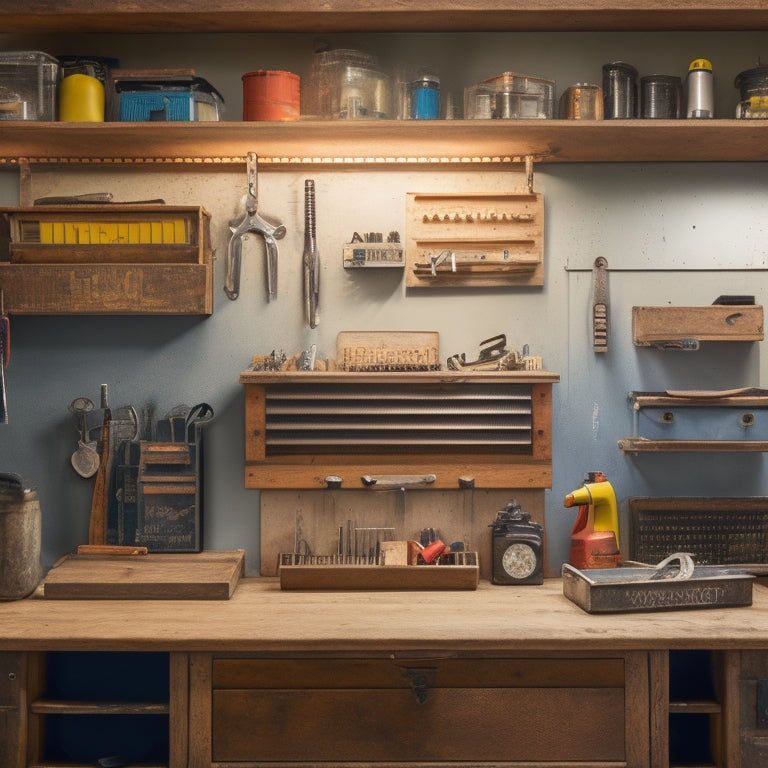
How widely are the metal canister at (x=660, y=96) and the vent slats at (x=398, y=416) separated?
0.99m

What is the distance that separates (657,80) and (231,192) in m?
1.48

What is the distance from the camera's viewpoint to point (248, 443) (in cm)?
306

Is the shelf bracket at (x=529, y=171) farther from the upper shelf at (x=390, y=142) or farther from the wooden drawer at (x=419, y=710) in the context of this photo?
the wooden drawer at (x=419, y=710)

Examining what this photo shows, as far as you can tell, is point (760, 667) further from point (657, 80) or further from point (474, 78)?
point (474, 78)

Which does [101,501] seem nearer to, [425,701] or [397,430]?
[397,430]

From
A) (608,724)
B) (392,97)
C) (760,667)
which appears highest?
(392,97)

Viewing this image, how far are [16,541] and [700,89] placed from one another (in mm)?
2602

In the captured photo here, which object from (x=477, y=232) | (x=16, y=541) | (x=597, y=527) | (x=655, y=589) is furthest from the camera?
(x=477, y=232)

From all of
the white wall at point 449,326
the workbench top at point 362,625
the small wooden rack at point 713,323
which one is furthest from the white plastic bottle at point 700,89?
the workbench top at point 362,625

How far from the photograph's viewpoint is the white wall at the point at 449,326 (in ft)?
10.4

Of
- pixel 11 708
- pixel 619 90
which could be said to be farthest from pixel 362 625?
pixel 619 90

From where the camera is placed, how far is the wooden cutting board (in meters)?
2.72

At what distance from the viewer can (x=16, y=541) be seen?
108 inches

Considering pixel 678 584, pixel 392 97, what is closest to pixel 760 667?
pixel 678 584
